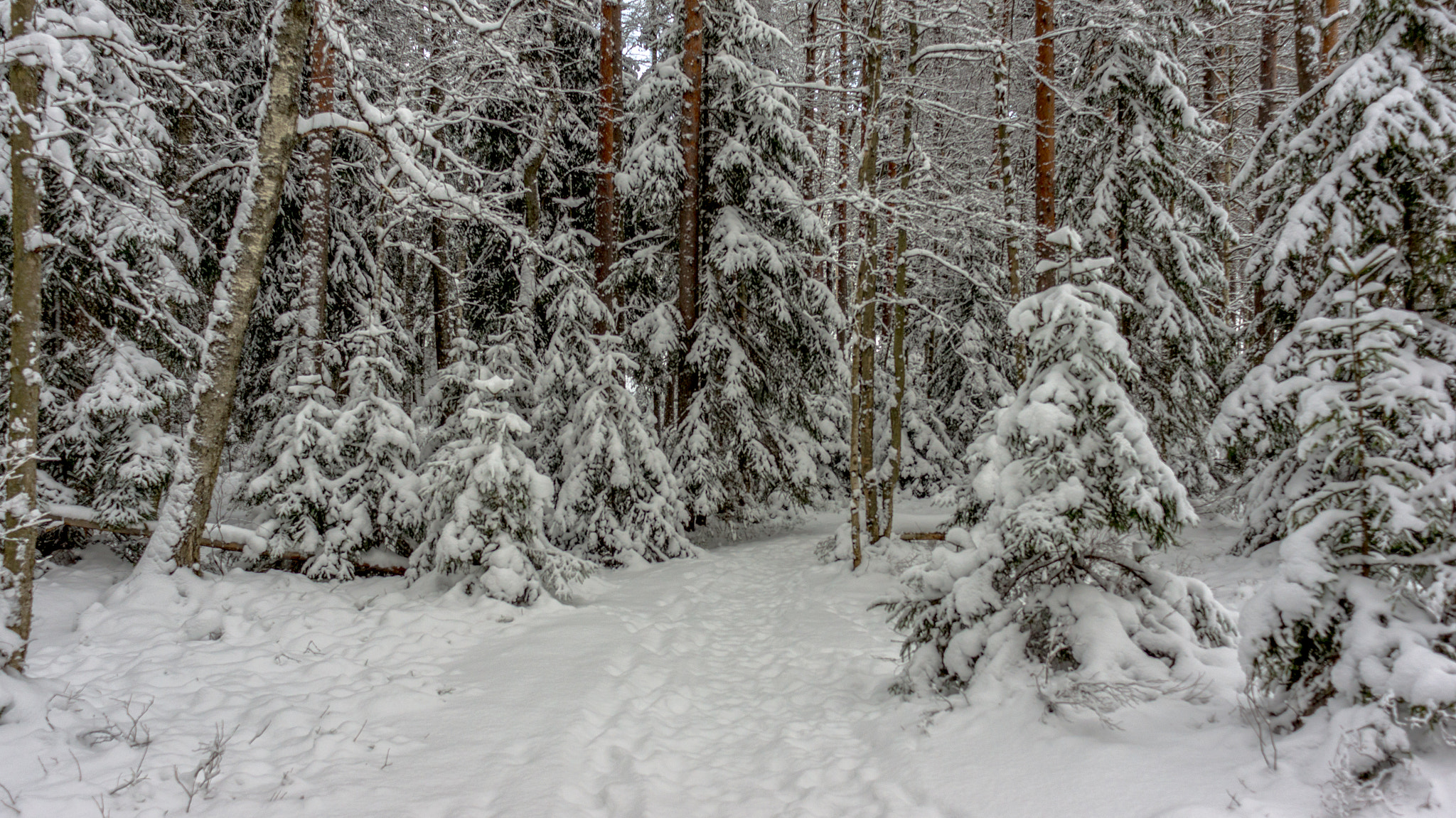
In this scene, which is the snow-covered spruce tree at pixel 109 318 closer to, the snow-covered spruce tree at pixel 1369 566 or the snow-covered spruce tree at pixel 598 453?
the snow-covered spruce tree at pixel 598 453

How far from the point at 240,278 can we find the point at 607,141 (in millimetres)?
6510

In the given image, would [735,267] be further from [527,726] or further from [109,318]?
[109,318]

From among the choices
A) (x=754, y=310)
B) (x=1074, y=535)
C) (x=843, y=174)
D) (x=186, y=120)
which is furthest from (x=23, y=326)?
(x=754, y=310)

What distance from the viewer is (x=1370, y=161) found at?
6.45 m

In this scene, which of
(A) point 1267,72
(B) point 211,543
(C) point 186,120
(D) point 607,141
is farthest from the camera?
(A) point 1267,72

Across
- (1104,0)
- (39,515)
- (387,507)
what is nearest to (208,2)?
(387,507)

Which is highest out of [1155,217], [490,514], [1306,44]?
[1306,44]

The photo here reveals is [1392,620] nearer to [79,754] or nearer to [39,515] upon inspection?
[79,754]

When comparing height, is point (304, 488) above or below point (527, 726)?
above

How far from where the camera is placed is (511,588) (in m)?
7.55

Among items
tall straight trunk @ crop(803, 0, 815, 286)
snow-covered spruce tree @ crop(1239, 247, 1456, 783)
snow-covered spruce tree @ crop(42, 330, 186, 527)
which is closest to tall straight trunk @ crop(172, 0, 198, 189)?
snow-covered spruce tree @ crop(42, 330, 186, 527)

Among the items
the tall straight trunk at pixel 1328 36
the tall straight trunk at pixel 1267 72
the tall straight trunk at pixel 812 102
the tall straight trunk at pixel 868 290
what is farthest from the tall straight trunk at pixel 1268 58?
the tall straight trunk at pixel 812 102

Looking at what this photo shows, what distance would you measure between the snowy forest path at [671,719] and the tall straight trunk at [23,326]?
302cm

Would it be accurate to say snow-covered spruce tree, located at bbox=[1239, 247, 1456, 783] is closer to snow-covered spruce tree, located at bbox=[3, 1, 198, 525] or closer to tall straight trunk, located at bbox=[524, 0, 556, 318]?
snow-covered spruce tree, located at bbox=[3, 1, 198, 525]
